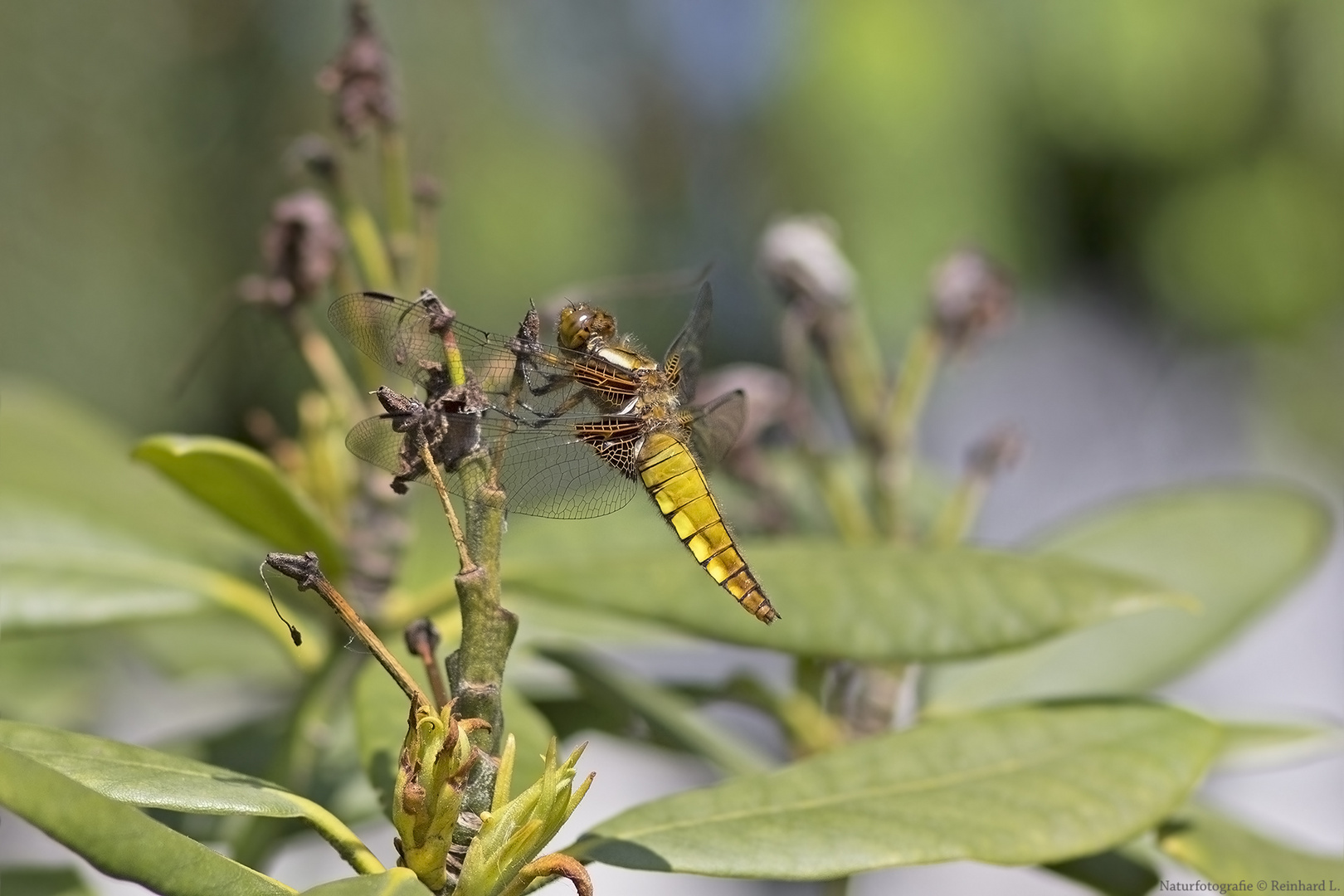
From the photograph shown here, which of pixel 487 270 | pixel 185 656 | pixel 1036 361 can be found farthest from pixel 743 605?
pixel 1036 361

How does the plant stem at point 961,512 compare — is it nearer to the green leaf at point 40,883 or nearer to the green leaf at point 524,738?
the green leaf at point 524,738

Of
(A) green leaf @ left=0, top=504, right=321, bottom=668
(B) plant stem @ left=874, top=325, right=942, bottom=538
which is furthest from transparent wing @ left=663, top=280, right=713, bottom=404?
(A) green leaf @ left=0, top=504, right=321, bottom=668

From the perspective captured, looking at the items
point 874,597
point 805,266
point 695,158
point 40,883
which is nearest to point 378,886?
point 874,597

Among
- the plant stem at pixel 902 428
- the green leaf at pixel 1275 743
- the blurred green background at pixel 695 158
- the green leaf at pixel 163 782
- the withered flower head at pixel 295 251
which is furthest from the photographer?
the blurred green background at pixel 695 158

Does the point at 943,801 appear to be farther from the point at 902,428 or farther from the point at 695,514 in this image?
the point at 902,428

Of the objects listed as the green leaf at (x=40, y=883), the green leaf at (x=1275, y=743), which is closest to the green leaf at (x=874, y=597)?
the green leaf at (x=1275, y=743)

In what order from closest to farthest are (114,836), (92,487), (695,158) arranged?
1. (114,836)
2. (92,487)
3. (695,158)

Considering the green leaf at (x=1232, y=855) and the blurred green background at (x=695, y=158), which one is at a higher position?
the blurred green background at (x=695, y=158)
